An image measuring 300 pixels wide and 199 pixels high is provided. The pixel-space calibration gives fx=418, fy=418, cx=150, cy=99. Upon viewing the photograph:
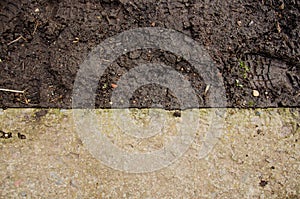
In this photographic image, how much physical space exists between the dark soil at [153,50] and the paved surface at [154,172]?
0.38 ft

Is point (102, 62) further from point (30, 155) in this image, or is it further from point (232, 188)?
point (232, 188)

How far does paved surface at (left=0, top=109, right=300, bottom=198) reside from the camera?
2.24 metres

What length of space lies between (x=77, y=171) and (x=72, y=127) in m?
0.24

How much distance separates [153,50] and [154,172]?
697 mm

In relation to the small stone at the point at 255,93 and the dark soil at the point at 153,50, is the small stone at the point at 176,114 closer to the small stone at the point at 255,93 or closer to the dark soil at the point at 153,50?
the dark soil at the point at 153,50

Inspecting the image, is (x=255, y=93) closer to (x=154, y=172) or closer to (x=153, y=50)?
(x=153, y=50)

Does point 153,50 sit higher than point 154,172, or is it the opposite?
point 153,50

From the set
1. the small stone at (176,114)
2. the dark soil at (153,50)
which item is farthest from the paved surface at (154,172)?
the dark soil at (153,50)

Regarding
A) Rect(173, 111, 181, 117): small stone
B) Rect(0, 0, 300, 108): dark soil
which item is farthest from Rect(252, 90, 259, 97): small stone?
Rect(173, 111, 181, 117): small stone

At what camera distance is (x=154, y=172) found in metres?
2.29

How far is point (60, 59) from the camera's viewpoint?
2.38 m

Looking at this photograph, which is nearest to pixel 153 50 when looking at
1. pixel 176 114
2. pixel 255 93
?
pixel 176 114

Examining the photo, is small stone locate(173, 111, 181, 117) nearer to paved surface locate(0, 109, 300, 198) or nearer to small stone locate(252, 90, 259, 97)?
paved surface locate(0, 109, 300, 198)

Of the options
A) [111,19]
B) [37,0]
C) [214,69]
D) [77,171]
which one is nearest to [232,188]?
[214,69]
